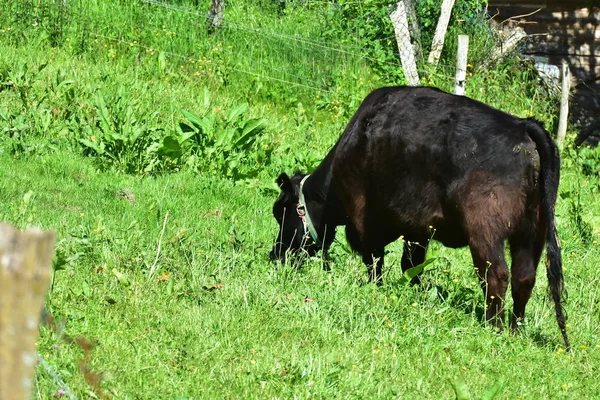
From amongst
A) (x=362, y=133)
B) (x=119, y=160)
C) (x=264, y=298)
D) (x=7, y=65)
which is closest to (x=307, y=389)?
(x=264, y=298)

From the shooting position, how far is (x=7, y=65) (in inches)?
416

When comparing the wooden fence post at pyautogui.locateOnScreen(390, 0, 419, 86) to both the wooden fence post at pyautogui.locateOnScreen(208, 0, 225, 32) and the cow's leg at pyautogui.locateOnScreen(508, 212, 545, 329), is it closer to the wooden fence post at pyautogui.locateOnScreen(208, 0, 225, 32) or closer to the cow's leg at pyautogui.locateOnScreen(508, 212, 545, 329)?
the wooden fence post at pyautogui.locateOnScreen(208, 0, 225, 32)

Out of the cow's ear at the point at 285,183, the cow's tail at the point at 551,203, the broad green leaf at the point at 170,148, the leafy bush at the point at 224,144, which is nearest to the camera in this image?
the cow's tail at the point at 551,203

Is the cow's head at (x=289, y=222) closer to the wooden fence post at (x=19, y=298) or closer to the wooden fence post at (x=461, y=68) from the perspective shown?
the wooden fence post at (x=461, y=68)

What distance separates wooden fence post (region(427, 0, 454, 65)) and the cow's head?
5.66 metres

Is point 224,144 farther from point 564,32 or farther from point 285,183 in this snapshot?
point 564,32

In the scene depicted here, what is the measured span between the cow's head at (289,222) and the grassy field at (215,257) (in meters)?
0.20

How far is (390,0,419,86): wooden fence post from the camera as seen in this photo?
40.3 ft

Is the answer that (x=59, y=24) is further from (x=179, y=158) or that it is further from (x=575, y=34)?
(x=575, y=34)

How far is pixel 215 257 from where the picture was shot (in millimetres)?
5973

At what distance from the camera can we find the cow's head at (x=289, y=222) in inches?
287

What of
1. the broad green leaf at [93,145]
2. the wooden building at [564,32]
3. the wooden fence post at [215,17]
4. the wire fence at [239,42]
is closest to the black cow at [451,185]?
the broad green leaf at [93,145]

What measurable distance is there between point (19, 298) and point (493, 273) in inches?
174

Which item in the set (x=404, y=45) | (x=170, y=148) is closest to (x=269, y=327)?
(x=170, y=148)
